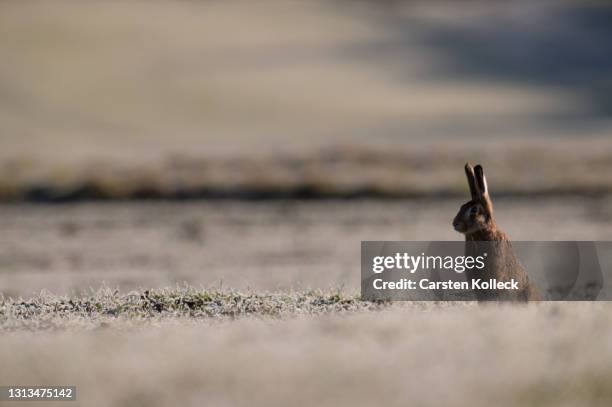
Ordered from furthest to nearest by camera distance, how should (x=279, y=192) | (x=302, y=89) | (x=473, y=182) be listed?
(x=302, y=89)
(x=279, y=192)
(x=473, y=182)

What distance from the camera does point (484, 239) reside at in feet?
25.7

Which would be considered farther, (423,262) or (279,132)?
(279,132)

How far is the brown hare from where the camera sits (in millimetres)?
7684

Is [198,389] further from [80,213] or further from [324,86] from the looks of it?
[324,86]

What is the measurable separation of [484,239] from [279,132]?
66.7 meters

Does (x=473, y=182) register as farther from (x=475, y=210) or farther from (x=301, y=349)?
(x=301, y=349)

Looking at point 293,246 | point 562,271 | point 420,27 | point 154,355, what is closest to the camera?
point 154,355

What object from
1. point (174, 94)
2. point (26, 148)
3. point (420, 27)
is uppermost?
point (420, 27)

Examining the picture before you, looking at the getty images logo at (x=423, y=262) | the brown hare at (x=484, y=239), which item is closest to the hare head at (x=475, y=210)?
the brown hare at (x=484, y=239)

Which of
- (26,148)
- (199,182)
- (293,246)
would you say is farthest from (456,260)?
(26,148)

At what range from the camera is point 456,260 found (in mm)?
8312

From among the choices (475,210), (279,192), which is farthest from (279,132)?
(475,210)

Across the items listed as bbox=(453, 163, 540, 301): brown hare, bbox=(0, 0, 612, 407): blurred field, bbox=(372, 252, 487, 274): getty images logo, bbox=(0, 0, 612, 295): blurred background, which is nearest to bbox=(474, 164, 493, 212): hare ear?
bbox=(453, 163, 540, 301): brown hare

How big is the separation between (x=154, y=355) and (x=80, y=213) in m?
23.3
